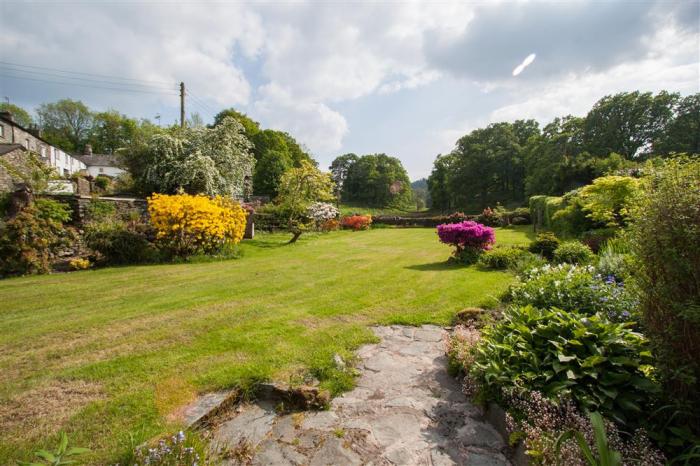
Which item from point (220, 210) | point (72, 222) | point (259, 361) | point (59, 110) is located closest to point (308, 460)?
point (259, 361)

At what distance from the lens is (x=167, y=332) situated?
4352 millimetres

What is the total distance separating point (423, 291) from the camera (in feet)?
21.5

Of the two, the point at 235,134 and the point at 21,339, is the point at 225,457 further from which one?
the point at 235,134

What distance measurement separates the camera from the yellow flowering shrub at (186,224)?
→ 378 inches

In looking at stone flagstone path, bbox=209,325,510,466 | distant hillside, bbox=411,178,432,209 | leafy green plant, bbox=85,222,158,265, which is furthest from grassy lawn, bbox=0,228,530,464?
distant hillside, bbox=411,178,432,209

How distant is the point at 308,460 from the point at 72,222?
1132cm

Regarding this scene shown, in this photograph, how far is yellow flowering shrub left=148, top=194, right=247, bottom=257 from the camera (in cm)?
959

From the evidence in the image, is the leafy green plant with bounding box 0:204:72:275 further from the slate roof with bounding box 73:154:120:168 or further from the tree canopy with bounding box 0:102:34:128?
the tree canopy with bounding box 0:102:34:128

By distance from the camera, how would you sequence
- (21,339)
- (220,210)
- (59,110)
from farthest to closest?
1. (59,110)
2. (220,210)
3. (21,339)

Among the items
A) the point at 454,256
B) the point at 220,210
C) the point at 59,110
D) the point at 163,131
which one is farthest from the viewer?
the point at 59,110

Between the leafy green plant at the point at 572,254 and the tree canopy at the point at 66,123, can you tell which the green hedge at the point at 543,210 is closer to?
the leafy green plant at the point at 572,254

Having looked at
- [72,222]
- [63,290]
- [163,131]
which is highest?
[163,131]

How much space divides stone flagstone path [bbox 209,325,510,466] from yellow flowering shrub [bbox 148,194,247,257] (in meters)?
8.16

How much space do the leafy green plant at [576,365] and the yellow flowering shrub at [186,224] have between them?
9.07m
